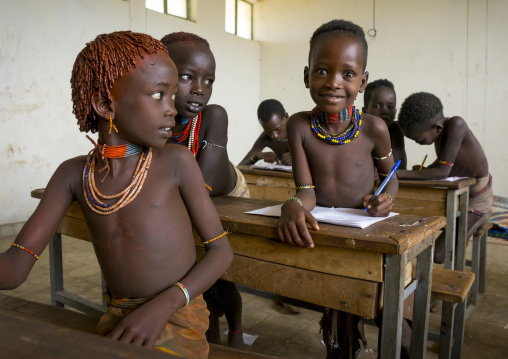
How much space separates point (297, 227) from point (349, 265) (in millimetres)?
193

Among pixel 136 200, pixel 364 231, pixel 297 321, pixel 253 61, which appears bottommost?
pixel 297 321

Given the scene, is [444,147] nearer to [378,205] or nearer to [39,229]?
[378,205]

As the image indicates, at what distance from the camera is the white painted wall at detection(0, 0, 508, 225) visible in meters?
4.98

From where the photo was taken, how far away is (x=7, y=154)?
4902mm

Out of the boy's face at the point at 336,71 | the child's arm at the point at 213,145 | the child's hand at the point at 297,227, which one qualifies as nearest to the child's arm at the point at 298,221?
the child's hand at the point at 297,227

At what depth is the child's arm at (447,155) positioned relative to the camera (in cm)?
298

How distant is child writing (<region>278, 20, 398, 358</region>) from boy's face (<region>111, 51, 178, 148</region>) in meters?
0.71

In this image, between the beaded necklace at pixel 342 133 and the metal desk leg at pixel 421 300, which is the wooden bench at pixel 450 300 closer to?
the metal desk leg at pixel 421 300

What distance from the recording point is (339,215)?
155cm

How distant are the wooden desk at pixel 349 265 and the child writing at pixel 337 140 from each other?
0.27m

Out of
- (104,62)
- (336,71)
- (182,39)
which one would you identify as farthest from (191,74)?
(104,62)

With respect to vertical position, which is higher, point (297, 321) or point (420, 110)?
point (420, 110)

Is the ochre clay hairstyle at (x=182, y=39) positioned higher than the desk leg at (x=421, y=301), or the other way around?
the ochre clay hairstyle at (x=182, y=39)

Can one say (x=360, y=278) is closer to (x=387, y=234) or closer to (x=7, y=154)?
(x=387, y=234)
